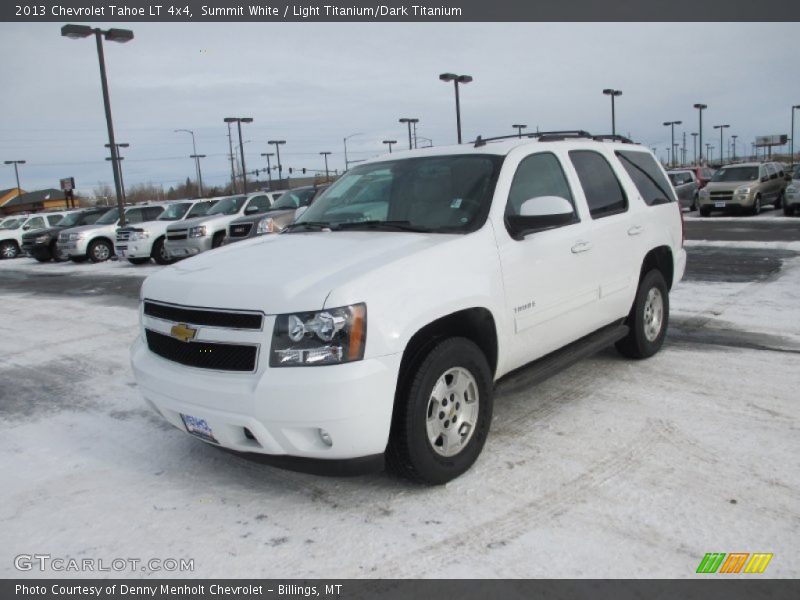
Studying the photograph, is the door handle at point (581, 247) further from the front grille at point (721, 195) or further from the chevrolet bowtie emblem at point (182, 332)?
the front grille at point (721, 195)

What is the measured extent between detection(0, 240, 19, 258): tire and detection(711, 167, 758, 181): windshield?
26.3 m

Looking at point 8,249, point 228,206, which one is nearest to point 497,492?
point 228,206

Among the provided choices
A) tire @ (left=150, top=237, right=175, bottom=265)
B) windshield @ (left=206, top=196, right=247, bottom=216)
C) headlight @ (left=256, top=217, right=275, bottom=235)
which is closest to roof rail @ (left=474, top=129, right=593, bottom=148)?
headlight @ (left=256, top=217, right=275, bottom=235)

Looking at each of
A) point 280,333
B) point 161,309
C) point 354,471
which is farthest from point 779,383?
point 161,309

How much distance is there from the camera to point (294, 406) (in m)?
3.16

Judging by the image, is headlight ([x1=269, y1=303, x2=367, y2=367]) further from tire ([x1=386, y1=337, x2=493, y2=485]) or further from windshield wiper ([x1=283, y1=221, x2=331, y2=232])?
windshield wiper ([x1=283, y1=221, x2=331, y2=232])

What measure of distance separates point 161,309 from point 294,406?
118cm

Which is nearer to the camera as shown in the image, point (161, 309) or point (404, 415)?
point (404, 415)

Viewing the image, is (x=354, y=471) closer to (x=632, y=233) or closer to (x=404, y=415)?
(x=404, y=415)

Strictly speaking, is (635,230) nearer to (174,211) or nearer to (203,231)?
(203,231)

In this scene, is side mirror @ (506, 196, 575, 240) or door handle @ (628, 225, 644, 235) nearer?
side mirror @ (506, 196, 575, 240)

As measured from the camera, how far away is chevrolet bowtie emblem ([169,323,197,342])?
11.6 feet
